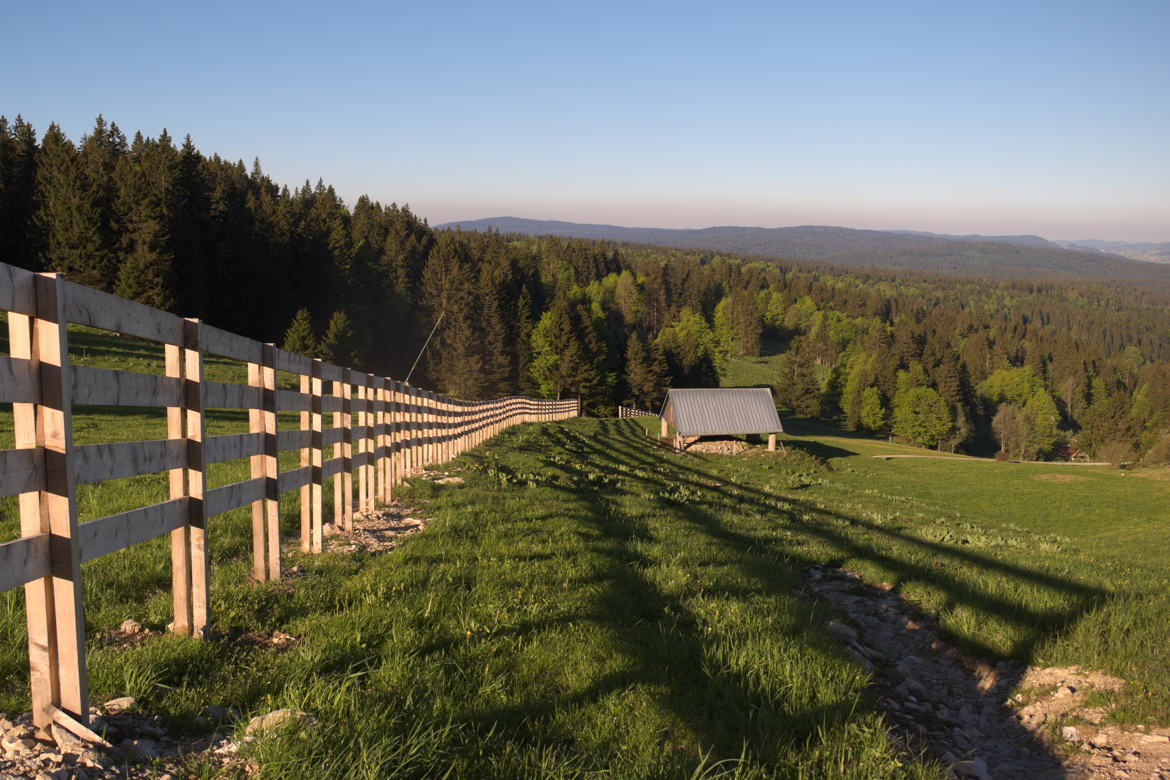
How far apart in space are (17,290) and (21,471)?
2.25 feet

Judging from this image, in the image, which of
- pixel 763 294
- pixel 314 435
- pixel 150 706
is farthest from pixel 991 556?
pixel 763 294

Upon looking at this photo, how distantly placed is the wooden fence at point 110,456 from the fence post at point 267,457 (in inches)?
0.4

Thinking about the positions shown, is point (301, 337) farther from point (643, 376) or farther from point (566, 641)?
point (566, 641)

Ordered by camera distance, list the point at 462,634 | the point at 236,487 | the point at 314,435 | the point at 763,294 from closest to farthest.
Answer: the point at 462,634 → the point at 236,487 → the point at 314,435 → the point at 763,294

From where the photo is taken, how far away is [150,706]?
3445 mm

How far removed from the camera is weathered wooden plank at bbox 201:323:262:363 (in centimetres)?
477

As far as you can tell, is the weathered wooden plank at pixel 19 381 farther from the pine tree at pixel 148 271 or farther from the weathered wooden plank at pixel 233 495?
the pine tree at pixel 148 271

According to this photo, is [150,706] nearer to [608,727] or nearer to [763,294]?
[608,727]

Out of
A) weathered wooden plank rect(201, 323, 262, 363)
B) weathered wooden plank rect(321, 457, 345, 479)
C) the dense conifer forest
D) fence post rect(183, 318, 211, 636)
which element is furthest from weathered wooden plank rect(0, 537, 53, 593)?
the dense conifer forest

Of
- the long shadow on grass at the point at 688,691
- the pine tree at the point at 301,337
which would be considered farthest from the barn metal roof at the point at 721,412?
the long shadow on grass at the point at 688,691

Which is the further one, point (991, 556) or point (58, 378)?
point (991, 556)

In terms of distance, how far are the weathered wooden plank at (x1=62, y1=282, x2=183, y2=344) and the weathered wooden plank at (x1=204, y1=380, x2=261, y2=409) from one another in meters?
0.44

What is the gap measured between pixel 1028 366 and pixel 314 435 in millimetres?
173860

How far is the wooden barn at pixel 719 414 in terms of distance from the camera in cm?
4491
